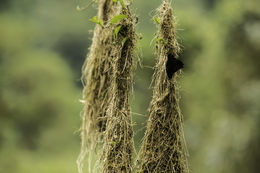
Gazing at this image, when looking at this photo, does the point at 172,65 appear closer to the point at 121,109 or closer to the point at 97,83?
the point at 121,109

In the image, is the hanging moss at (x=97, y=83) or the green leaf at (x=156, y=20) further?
the hanging moss at (x=97, y=83)

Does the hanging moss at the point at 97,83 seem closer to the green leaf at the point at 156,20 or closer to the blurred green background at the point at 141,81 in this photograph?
the blurred green background at the point at 141,81

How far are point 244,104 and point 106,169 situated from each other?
5697mm

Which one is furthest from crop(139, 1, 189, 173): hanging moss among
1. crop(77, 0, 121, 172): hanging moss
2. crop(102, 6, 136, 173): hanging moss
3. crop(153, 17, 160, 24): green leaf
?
crop(77, 0, 121, 172): hanging moss

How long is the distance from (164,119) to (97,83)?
884 millimetres

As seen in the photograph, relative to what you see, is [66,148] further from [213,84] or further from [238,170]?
[238,170]

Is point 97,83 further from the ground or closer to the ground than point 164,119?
further from the ground

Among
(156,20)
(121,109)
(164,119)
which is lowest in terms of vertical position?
(164,119)

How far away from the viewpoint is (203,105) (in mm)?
9555

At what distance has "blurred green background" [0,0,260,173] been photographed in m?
7.26

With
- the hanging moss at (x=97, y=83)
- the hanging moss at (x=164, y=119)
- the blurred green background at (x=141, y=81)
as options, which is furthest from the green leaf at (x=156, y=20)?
the hanging moss at (x=97, y=83)

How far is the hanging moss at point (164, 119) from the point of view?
7.45 ft

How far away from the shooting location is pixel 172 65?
2.28 m

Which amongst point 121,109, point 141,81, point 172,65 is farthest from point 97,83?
point 141,81
